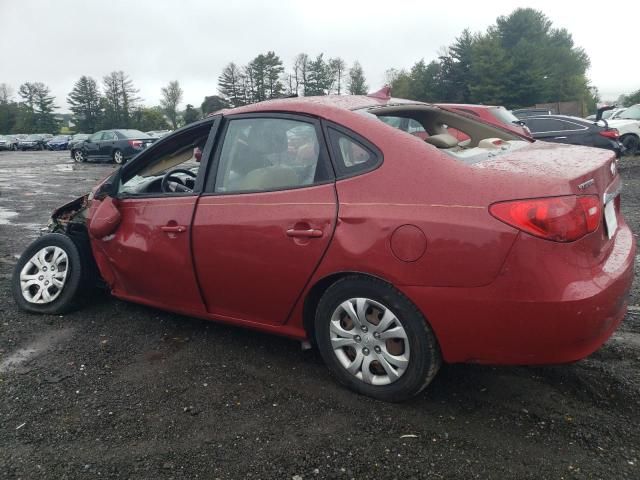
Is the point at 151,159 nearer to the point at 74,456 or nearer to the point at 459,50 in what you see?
the point at 74,456

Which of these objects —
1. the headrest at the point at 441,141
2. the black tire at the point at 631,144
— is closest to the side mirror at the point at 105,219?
the headrest at the point at 441,141

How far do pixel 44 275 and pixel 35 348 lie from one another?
2.64 feet

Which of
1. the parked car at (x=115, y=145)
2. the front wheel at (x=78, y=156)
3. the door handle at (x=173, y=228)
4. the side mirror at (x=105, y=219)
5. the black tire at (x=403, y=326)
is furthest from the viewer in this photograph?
the front wheel at (x=78, y=156)

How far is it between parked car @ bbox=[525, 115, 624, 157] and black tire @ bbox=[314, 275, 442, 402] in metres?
11.3

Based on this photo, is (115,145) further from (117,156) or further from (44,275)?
(44,275)

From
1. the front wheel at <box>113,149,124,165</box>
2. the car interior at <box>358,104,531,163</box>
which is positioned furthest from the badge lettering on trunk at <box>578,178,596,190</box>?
the front wheel at <box>113,149,124,165</box>

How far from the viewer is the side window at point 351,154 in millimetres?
2607

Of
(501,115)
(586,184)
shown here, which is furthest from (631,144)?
(586,184)

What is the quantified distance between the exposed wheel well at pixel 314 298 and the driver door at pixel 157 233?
2.57ft

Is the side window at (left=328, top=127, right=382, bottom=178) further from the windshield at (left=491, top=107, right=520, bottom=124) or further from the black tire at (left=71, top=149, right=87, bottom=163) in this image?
the black tire at (left=71, top=149, right=87, bottom=163)

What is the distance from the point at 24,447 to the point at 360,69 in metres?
71.6

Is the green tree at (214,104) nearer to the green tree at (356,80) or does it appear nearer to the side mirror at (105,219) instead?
the side mirror at (105,219)

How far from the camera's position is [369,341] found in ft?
8.59

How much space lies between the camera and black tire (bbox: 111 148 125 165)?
2222cm
